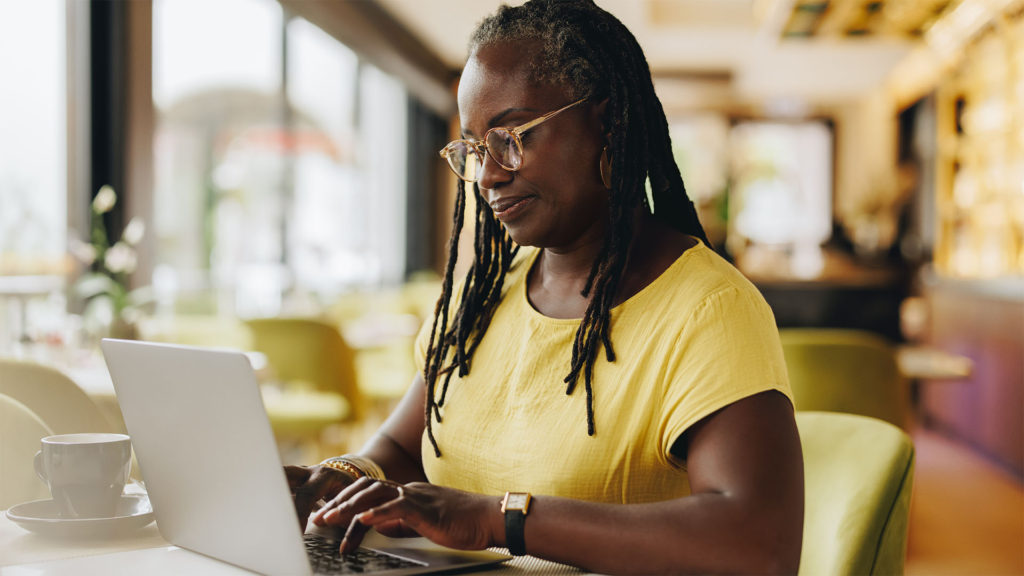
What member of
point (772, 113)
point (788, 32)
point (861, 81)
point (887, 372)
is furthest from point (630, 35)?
point (772, 113)

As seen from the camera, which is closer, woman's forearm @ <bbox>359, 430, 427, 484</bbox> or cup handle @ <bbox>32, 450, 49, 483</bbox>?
cup handle @ <bbox>32, 450, 49, 483</bbox>

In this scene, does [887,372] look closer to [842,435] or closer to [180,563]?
[842,435]

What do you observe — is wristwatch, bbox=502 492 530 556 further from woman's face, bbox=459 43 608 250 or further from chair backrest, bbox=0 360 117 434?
chair backrest, bbox=0 360 117 434

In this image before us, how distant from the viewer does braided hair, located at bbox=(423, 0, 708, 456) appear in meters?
1.15

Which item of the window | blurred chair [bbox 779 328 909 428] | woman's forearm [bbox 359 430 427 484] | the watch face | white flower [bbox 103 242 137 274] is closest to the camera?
the watch face

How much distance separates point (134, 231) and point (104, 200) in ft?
0.99

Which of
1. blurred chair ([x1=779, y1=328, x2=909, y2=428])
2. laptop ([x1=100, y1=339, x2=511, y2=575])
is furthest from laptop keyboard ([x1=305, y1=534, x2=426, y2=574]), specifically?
blurred chair ([x1=779, y1=328, x2=909, y2=428])

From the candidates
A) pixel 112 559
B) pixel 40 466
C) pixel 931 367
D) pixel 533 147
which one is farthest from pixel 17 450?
pixel 931 367

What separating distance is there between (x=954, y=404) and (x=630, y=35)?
17.6 feet

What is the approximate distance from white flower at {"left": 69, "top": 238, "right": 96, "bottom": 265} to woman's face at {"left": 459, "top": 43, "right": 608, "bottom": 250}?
257 centimetres

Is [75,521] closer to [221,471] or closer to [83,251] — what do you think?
[221,471]

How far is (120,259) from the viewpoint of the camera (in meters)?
3.30

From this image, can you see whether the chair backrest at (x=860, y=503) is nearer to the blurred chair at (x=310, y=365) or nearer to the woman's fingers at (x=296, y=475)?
the woman's fingers at (x=296, y=475)

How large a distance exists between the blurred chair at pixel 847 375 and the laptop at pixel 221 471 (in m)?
1.64
